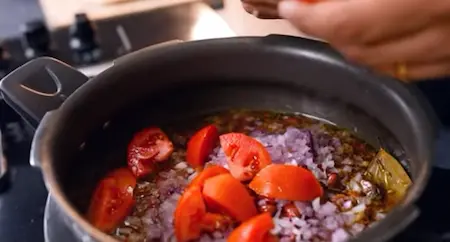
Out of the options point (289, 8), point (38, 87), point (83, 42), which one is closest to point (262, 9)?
point (289, 8)

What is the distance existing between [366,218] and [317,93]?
151 mm

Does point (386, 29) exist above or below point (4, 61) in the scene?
above

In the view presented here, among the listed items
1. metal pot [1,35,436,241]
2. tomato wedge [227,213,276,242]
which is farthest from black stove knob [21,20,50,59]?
tomato wedge [227,213,276,242]

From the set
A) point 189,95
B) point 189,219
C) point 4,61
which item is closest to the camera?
point 189,219

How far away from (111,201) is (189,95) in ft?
0.52

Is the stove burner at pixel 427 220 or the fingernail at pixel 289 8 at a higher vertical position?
the fingernail at pixel 289 8

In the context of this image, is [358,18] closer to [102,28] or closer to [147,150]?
[147,150]

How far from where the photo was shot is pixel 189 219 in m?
0.68

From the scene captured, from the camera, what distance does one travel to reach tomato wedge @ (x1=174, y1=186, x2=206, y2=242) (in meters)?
0.68

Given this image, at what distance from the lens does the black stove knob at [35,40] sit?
1.03 metres

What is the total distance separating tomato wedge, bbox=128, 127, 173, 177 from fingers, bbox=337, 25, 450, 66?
0.24m


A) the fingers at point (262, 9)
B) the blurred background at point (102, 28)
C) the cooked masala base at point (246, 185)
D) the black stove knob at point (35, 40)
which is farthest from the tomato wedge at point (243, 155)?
the black stove knob at point (35, 40)

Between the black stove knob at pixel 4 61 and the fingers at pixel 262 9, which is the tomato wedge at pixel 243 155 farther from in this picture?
the black stove knob at pixel 4 61

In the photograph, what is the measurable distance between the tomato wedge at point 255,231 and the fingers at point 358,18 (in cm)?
17
